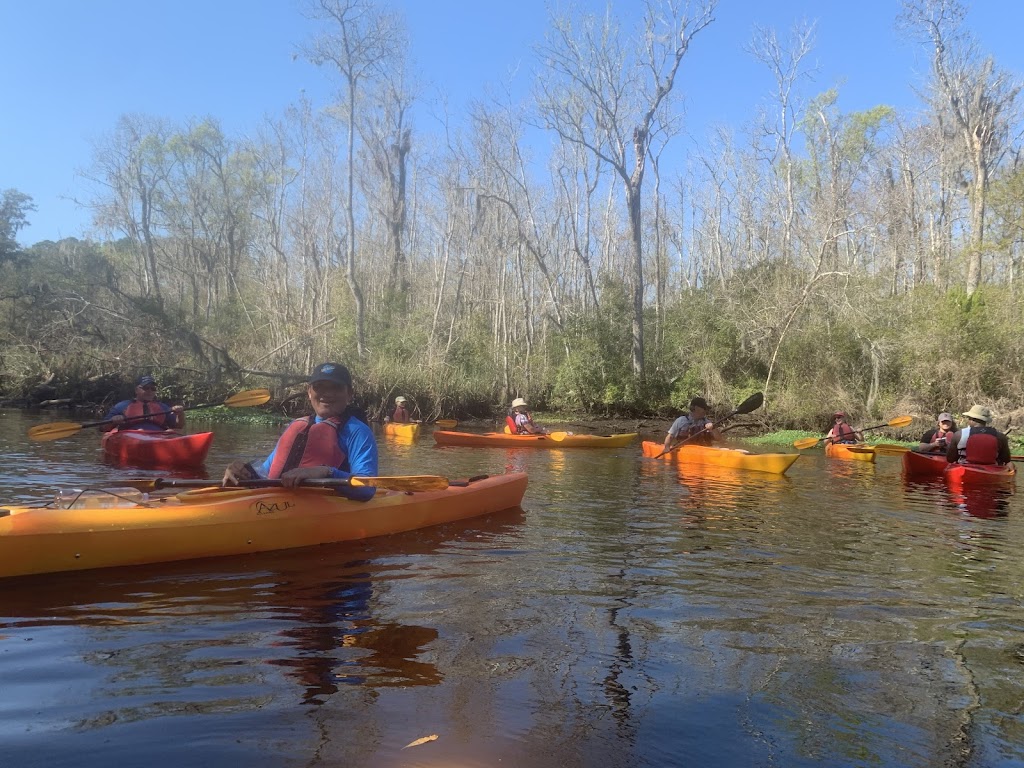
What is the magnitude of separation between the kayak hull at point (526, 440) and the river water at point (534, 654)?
7484mm

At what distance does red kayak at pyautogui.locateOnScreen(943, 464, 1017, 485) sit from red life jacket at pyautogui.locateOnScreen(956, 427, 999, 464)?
9 centimetres

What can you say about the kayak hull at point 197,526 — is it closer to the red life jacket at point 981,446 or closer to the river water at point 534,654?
the river water at point 534,654

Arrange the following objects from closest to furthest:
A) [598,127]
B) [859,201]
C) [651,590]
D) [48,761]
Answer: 1. [48,761]
2. [651,590]
3. [598,127]
4. [859,201]

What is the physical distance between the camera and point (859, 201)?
1006 inches

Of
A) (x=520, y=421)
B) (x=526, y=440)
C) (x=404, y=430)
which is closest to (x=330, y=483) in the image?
(x=526, y=440)

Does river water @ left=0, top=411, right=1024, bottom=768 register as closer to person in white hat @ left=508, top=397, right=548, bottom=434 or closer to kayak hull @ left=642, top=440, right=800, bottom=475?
kayak hull @ left=642, top=440, right=800, bottom=475

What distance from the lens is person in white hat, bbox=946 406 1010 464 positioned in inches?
360

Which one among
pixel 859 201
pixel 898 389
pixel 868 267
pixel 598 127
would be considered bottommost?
pixel 898 389

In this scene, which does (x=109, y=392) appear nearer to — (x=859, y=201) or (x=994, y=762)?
(x=994, y=762)

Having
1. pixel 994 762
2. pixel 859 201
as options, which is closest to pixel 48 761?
pixel 994 762

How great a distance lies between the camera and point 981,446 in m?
9.14

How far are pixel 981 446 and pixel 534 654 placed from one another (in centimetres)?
831

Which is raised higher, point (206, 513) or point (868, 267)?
point (868, 267)

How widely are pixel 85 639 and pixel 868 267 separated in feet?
82.5
